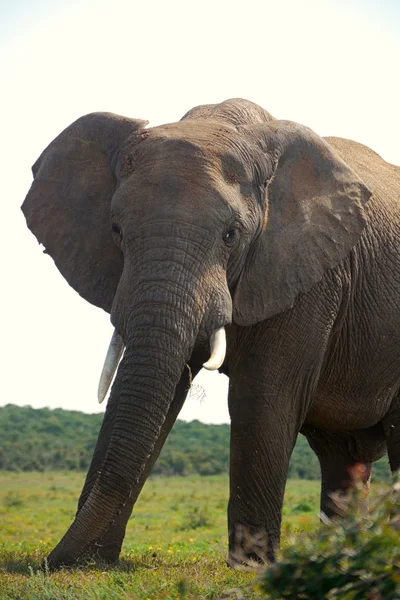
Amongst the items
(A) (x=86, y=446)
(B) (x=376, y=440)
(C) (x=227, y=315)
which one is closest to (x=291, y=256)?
(C) (x=227, y=315)

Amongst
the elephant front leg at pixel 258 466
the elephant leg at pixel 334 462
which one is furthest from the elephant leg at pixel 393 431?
the elephant front leg at pixel 258 466

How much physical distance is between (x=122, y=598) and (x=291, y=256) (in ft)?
8.26

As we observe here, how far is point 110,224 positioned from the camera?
25.4 feet

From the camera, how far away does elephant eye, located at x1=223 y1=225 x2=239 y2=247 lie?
7012 mm

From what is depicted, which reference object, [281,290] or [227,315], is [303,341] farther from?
[227,315]

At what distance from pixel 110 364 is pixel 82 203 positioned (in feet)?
4.82

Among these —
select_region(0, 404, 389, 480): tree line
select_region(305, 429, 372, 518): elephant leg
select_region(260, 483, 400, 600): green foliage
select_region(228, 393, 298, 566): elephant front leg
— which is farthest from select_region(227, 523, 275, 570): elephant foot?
select_region(0, 404, 389, 480): tree line

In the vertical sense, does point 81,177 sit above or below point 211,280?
above

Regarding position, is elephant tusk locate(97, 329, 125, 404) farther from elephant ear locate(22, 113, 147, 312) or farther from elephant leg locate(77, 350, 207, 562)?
elephant ear locate(22, 113, 147, 312)

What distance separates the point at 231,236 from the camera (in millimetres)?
7043

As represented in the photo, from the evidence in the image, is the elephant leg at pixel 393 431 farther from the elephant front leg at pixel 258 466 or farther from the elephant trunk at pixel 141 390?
the elephant trunk at pixel 141 390

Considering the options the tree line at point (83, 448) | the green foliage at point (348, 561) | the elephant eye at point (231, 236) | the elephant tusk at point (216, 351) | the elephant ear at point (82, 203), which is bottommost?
the green foliage at point (348, 561)

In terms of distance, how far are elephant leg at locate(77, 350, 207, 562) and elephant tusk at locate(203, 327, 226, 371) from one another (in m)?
0.72

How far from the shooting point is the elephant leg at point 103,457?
7512 millimetres
